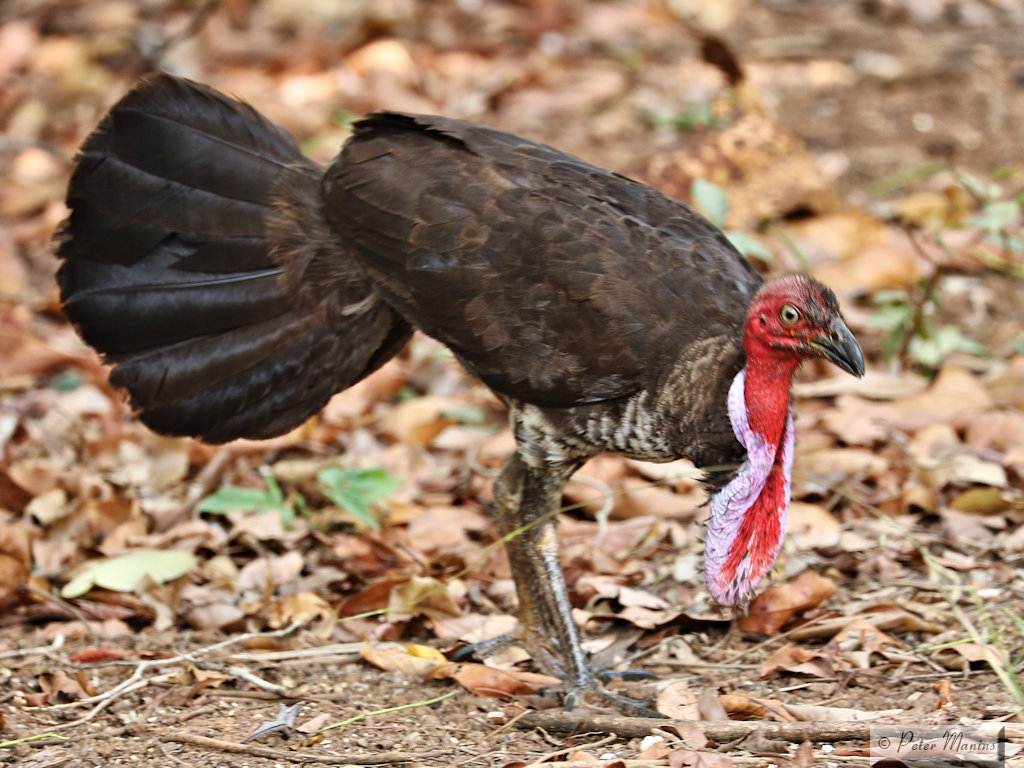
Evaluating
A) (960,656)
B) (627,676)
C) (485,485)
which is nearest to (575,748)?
(627,676)

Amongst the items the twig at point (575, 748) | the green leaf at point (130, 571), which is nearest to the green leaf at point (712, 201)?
the twig at point (575, 748)

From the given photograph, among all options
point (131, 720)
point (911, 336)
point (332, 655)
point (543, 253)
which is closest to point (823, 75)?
point (911, 336)

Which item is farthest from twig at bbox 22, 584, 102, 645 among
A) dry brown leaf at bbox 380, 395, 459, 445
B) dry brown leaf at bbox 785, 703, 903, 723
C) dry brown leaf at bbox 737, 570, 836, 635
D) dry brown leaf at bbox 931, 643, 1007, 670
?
dry brown leaf at bbox 931, 643, 1007, 670

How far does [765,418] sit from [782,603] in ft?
2.47

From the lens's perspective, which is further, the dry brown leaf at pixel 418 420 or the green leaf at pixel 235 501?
the dry brown leaf at pixel 418 420

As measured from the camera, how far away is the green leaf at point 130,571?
3850 millimetres

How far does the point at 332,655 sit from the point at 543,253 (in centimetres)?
137

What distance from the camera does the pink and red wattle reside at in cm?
327

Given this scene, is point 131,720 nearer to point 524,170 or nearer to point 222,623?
point 222,623

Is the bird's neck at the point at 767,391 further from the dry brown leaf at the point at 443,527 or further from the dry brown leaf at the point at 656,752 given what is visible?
the dry brown leaf at the point at 443,527

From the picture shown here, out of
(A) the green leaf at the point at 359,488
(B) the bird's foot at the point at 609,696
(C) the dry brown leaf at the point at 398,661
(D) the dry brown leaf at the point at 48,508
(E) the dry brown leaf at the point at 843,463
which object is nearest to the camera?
(B) the bird's foot at the point at 609,696

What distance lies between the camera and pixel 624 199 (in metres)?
3.63

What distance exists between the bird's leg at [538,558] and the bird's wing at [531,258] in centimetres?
34

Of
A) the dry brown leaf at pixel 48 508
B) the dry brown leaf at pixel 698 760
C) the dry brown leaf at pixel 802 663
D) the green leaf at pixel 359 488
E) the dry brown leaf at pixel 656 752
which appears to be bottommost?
the dry brown leaf at pixel 802 663
